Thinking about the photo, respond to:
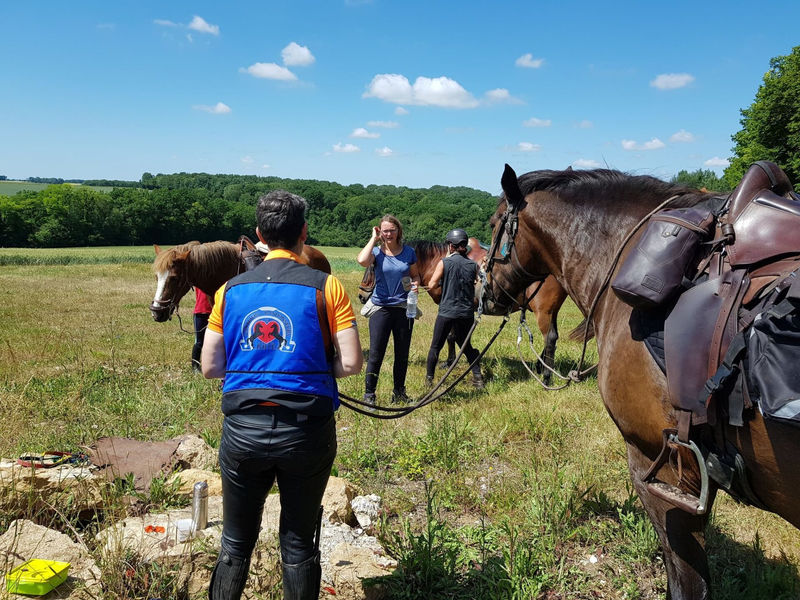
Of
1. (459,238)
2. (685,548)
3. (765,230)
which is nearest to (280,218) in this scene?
(765,230)

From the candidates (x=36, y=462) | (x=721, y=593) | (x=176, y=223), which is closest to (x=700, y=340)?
(x=721, y=593)

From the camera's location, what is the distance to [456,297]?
6.90 m

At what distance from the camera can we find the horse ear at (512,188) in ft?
10.4

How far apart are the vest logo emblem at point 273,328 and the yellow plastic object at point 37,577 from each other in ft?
5.12

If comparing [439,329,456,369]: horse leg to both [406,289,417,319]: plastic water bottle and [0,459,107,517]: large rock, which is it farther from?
[0,459,107,517]: large rock

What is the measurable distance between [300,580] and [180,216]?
224ft

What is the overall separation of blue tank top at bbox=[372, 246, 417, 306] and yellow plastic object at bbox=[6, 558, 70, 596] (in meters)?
4.08

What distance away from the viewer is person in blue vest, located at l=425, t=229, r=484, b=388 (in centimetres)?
689

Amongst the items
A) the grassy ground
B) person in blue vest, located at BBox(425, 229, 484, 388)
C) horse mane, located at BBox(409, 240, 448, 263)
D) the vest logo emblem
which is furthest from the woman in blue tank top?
horse mane, located at BBox(409, 240, 448, 263)

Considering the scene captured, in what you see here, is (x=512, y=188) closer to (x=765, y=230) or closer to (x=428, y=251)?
(x=765, y=230)

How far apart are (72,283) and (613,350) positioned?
2456 cm

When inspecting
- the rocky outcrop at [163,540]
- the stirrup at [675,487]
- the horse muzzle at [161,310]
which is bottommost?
the rocky outcrop at [163,540]

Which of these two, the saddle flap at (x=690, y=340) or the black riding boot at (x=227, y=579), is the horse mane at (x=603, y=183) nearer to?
the saddle flap at (x=690, y=340)

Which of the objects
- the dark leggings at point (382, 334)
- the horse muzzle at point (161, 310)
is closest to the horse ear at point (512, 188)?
the dark leggings at point (382, 334)
